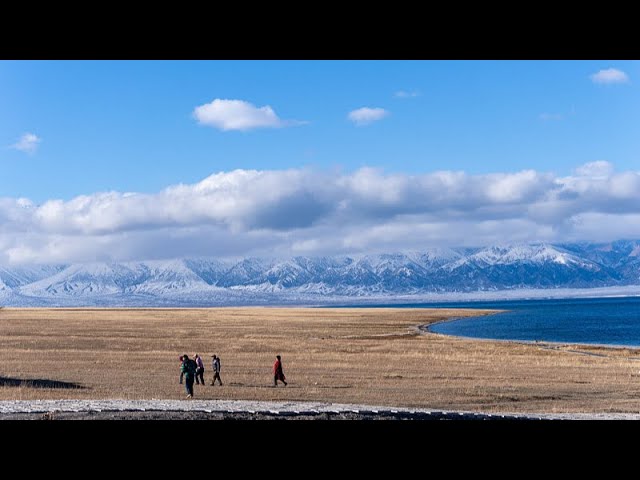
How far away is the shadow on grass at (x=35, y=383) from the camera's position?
27.5 metres

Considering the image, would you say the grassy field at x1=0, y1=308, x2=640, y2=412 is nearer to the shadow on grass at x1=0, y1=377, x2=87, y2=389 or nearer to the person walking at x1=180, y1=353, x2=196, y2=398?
the shadow on grass at x1=0, y1=377, x2=87, y2=389

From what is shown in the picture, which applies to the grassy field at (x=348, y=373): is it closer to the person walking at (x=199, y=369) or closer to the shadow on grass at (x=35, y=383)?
the shadow on grass at (x=35, y=383)

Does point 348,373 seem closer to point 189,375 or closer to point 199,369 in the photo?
point 199,369

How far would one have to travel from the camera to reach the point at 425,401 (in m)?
26.3

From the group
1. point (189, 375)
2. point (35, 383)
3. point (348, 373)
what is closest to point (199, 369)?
point (189, 375)

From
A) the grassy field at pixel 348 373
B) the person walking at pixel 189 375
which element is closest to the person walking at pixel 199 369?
the grassy field at pixel 348 373

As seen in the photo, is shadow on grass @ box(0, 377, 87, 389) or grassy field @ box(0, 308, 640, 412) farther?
shadow on grass @ box(0, 377, 87, 389)

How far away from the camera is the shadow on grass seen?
27.5 metres

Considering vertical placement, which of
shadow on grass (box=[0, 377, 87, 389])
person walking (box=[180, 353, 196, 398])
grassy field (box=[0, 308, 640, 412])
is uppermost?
person walking (box=[180, 353, 196, 398])

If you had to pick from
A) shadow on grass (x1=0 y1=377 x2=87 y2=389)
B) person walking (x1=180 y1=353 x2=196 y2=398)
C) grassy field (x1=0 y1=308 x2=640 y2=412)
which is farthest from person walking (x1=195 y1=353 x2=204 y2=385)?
shadow on grass (x1=0 y1=377 x2=87 y2=389)
